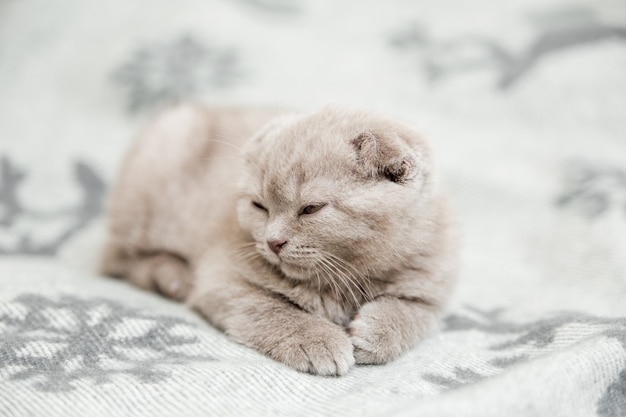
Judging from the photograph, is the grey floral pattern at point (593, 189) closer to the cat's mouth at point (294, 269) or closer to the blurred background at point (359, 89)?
the blurred background at point (359, 89)

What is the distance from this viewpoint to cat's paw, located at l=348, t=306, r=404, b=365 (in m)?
1.26

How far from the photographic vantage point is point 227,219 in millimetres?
1572

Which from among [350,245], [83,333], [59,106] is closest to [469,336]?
[350,245]

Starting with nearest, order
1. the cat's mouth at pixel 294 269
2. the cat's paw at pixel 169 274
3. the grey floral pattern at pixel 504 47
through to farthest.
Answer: the cat's mouth at pixel 294 269
the cat's paw at pixel 169 274
the grey floral pattern at pixel 504 47

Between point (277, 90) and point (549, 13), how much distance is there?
1036 mm

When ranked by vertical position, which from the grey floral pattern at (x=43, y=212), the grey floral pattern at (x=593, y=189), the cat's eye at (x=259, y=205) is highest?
the grey floral pattern at (x=593, y=189)

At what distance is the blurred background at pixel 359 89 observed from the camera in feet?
6.69

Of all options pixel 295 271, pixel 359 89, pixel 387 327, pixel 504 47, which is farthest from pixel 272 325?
pixel 504 47

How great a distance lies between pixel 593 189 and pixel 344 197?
1.04 metres

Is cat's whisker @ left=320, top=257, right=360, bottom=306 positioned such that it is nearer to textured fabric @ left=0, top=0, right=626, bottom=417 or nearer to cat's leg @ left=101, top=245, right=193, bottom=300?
textured fabric @ left=0, top=0, right=626, bottom=417

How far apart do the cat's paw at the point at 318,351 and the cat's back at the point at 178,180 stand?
0.51 metres

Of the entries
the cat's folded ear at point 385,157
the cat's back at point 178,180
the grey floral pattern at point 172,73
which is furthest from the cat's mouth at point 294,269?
the grey floral pattern at point 172,73

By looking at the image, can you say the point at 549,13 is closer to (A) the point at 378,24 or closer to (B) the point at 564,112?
(B) the point at 564,112

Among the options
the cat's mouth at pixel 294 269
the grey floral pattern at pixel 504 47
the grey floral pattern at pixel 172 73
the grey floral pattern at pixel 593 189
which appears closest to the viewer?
the cat's mouth at pixel 294 269
